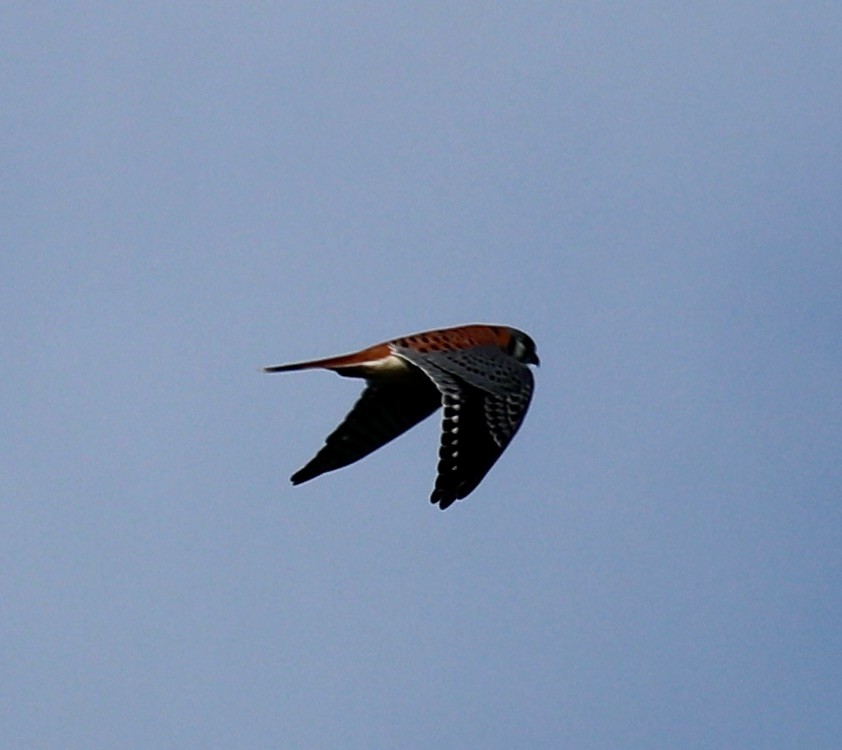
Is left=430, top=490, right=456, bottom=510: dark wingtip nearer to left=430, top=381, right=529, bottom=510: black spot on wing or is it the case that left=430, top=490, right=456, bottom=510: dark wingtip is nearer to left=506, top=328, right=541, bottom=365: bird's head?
left=430, top=381, right=529, bottom=510: black spot on wing

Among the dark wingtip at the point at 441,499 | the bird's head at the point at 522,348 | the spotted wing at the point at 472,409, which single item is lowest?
the dark wingtip at the point at 441,499

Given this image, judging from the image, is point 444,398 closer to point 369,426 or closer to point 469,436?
point 469,436

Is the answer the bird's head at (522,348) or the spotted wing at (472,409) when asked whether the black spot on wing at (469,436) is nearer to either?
the spotted wing at (472,409)

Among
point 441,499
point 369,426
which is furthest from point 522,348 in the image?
point 441,499

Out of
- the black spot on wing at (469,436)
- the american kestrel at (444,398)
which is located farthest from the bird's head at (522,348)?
the black spot on wing at (469,436)

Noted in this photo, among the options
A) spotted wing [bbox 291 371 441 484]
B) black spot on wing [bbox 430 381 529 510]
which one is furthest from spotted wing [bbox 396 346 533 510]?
spotted wing [bbox 291 371 441 484]

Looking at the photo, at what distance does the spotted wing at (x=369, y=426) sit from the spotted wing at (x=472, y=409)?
75 cm

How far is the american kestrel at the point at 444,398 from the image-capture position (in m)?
15.6

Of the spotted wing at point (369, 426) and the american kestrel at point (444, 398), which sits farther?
the spotted wing at point (369, 426)

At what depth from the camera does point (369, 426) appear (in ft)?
57.7

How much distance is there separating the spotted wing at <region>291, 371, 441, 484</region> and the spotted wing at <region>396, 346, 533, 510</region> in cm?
75

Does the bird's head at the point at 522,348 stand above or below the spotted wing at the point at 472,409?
above

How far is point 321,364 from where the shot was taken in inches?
679

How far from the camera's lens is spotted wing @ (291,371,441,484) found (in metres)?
17.5
